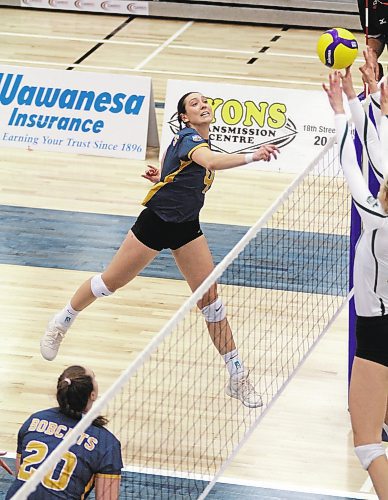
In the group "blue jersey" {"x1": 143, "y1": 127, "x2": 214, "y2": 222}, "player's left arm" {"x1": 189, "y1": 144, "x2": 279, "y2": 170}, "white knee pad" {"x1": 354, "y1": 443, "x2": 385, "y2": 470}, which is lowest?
"white knee pad" {"x1": 354, "y1": 443, "x2": 385, "y2": 470}

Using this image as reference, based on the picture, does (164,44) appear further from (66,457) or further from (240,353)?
(66,457)

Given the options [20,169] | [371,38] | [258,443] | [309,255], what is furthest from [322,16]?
[258,443]

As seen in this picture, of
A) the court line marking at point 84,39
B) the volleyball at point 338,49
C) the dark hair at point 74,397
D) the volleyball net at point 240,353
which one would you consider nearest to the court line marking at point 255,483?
the volleyball net at point 240,353

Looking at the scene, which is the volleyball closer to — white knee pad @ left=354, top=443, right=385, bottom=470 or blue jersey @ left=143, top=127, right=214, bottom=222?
blue jersey @ left=143, top=127, right=214, bottom=222

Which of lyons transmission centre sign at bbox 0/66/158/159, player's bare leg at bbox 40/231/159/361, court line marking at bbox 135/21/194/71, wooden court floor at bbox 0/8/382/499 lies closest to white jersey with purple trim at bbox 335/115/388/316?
wooden court floor at bbox 0/8/382/499

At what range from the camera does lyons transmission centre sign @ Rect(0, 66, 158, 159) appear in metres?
13.1

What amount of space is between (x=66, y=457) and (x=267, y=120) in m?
7.57

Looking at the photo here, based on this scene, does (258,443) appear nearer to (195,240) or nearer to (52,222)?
(195,240)

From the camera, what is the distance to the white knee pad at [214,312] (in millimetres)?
7918

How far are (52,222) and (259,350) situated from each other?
3186 millimetres

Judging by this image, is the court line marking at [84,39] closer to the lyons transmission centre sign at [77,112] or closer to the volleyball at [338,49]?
the lyons transmission centre sign at [77,112]

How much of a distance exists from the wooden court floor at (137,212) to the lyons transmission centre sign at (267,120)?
296mm

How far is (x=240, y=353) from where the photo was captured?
8867 millimetres

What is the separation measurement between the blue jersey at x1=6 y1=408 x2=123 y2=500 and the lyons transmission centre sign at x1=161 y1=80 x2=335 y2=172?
7.20m
